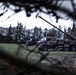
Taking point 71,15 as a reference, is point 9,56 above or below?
below

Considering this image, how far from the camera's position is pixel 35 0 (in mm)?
1528

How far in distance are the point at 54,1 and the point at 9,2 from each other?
25 cm

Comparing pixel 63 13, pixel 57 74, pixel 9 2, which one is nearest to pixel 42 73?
pixel 57 74

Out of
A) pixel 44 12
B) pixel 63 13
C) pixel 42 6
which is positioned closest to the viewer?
pixel 63 13

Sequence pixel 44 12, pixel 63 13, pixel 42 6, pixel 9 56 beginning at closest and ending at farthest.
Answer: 1. pixel 9 56
2. pixel 63 13
3. pixel 42 6
4. pixel 44 12

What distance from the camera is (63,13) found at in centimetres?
146

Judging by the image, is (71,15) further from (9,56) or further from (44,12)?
(9,56)

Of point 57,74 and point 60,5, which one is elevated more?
point 60,5

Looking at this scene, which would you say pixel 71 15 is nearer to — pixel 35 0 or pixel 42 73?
pixel 35 0

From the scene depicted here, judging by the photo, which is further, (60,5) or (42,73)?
(60,5)

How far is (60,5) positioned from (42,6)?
10cm

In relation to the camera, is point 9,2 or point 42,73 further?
point 9,2

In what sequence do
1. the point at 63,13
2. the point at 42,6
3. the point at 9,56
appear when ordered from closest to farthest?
1. the point at 9,56
2. the point at 63,13
3. the point at 42,6

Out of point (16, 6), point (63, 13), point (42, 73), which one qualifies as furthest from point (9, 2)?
point (42, 73)
